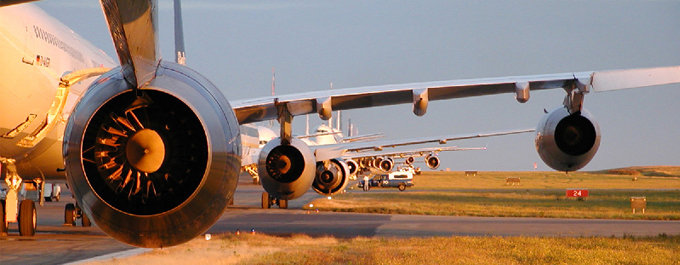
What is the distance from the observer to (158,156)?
5609 millimetres

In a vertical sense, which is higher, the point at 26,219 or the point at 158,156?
the point at 158,156

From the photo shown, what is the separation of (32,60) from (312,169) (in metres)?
4.73

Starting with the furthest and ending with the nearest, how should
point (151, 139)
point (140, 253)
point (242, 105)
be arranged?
point (140, 253) < point (242, 105) < point (151, 139)

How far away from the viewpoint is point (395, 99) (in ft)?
39.3

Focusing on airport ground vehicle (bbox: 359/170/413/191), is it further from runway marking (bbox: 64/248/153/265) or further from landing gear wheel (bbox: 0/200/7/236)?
runway marking (bbox: 64/248/153/265)

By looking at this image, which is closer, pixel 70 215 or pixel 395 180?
pixel 70 215

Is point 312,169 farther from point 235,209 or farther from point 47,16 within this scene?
point 235,209

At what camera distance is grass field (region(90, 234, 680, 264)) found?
1431cm

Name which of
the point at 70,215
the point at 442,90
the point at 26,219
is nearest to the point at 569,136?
the point at 442,90

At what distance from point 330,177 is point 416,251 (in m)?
10.1

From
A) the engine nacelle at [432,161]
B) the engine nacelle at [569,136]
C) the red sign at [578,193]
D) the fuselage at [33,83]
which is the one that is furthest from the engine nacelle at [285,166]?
the engine nacelle at [432,161]

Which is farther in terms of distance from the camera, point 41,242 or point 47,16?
point 41,242

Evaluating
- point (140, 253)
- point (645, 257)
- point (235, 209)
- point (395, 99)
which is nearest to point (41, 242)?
point (140, 253)

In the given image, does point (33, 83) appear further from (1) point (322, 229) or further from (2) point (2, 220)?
(1) point (322, 229)
